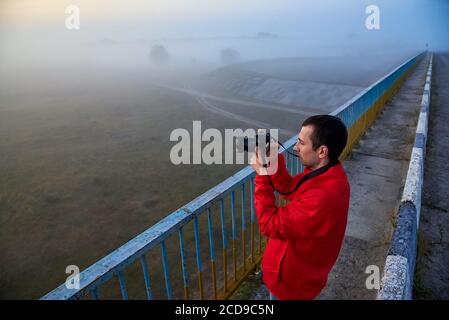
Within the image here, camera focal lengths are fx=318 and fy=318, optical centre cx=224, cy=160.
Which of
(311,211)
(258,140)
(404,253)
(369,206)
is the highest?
(258,140)

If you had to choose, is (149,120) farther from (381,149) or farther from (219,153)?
(381,149)

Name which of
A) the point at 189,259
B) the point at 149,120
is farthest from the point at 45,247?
the point at 149,120

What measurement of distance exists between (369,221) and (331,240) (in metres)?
2.77

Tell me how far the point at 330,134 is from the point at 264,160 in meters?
0.42

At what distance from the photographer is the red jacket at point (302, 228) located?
1.77 meters

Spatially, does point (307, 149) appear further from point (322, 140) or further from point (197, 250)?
point (197, 250)

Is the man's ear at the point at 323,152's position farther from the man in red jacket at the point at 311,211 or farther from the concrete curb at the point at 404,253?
the concrete curb at the point at 404,253

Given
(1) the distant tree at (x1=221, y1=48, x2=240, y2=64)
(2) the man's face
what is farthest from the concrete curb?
(1) the distant tree at (x1=221, y1=48, x2=240, y2=64)

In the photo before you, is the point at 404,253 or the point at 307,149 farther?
the point at 404,253

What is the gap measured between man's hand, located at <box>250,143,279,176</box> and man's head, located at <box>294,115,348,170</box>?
0.58ft

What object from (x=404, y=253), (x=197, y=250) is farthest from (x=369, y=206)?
(x=197, y=250)

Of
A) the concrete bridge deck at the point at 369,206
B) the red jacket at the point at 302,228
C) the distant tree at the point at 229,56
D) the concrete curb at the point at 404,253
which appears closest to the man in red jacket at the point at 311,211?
the red jacket at the point at 302,228

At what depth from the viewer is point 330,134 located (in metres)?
1.85

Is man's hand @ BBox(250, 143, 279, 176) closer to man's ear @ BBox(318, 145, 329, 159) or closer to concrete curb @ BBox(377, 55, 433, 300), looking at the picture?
man's ear @ BBox(318, 145, 329, 159)
